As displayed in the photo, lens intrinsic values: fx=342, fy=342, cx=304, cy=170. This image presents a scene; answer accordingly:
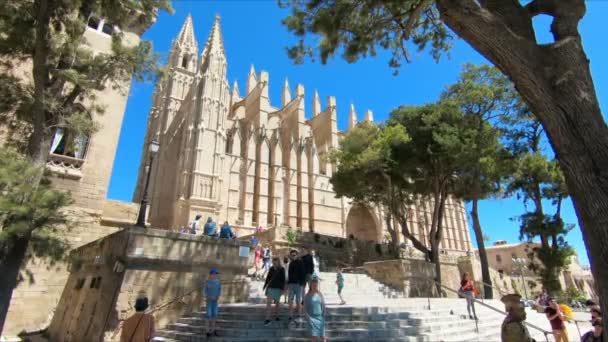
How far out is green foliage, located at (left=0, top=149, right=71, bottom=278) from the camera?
5.13 metres

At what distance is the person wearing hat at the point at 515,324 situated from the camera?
8.83 ft

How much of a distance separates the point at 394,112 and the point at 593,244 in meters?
15.3

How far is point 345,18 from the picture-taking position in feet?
24.3

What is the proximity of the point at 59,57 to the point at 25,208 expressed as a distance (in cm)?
335

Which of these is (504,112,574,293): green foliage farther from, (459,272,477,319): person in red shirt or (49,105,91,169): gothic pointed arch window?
(49,105,91,169): gothic pointed arch window

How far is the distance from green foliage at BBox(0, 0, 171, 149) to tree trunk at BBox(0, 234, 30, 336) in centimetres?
203

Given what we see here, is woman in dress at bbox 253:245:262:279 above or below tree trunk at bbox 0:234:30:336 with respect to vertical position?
above

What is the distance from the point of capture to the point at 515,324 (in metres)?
2.74

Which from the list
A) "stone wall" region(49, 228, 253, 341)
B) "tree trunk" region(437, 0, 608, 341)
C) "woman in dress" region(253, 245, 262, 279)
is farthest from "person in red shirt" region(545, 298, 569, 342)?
"woman in dress" region(253, 245, 262, 279)

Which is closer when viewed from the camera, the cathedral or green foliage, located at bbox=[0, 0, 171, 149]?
green foliage, located at bbox=[0, 0, 171, 149]

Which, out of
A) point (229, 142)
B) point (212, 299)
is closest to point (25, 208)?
point (212, 299)

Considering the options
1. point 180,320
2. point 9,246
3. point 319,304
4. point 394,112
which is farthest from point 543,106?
point 394,112

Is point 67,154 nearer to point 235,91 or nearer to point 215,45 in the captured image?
point 215,45

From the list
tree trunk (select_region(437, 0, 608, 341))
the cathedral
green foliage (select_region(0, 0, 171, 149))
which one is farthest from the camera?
the cathedral
